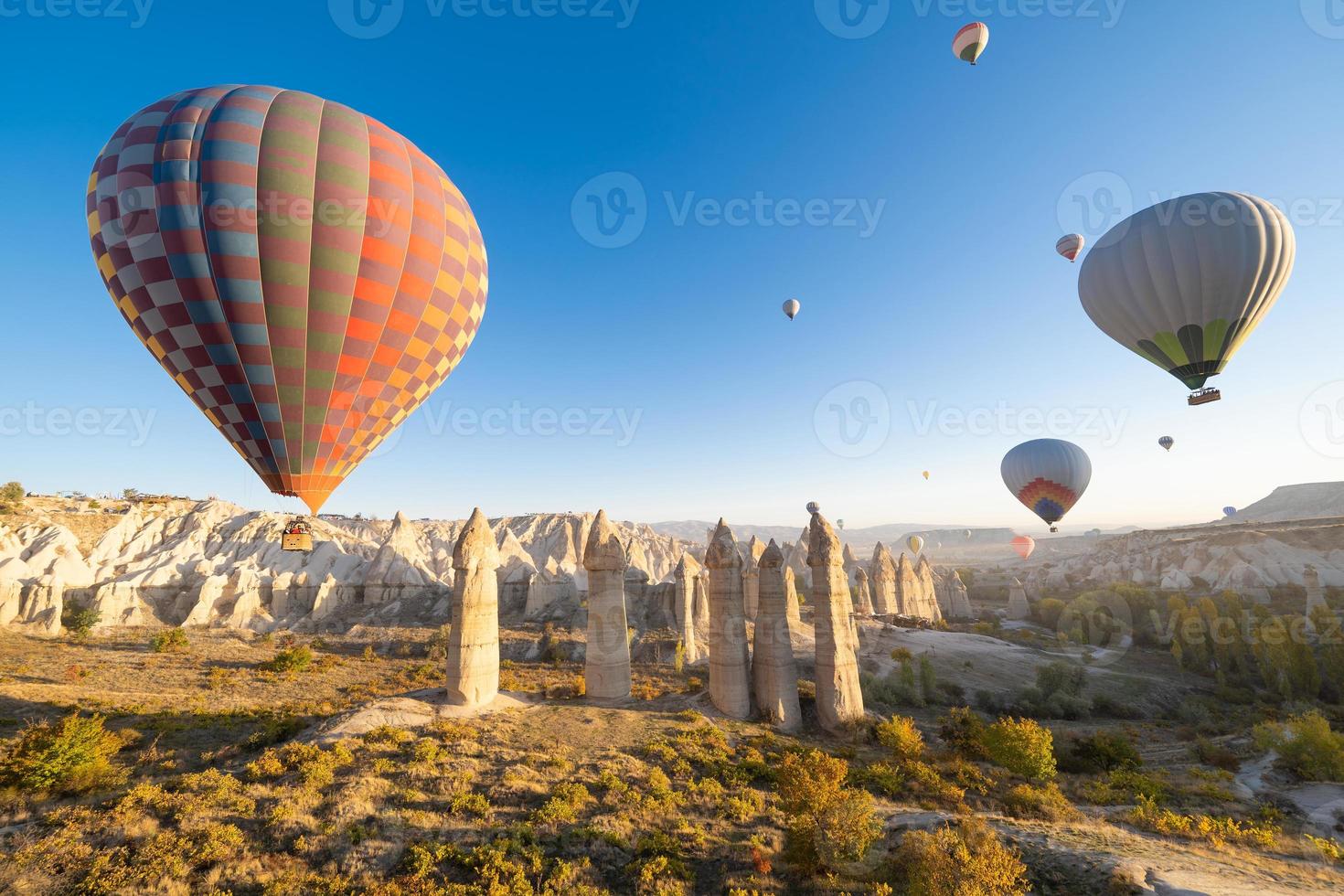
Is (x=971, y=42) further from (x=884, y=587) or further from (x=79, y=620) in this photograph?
(x=79, y=620)

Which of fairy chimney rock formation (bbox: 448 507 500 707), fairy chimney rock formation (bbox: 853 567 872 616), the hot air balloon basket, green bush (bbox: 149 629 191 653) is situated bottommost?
fairy chimney rock formation (bbox: 853 567 872 616)

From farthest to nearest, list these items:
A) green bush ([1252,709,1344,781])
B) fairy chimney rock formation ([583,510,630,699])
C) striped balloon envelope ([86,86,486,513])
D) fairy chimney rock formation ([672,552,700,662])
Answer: fairy chimney rock formation ([672,552,700,662]) < fairy chimney rock formation ([583,510,630,699]) < green bush ([1252,709,1344,781]) < striped balloon envelope ([86,86,486,513])

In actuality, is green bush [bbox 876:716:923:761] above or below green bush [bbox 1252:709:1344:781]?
above

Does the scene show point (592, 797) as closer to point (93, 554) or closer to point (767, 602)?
point (767, 602)

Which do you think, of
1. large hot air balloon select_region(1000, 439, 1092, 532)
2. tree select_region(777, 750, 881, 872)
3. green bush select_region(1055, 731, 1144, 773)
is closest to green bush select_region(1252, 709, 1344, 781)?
green bush select_region(1055, 731, 1144, 773)

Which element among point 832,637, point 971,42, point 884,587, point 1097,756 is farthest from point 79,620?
point 884,587

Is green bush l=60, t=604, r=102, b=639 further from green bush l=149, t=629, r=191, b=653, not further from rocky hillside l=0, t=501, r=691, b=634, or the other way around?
green bush l=149, t=629, r=191, b=653

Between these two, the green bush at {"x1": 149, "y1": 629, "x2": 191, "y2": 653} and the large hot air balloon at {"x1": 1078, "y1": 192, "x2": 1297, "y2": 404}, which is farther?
the green bush at {"x1": 149, "y1": 629, "x2": 191, "y2": 653}
